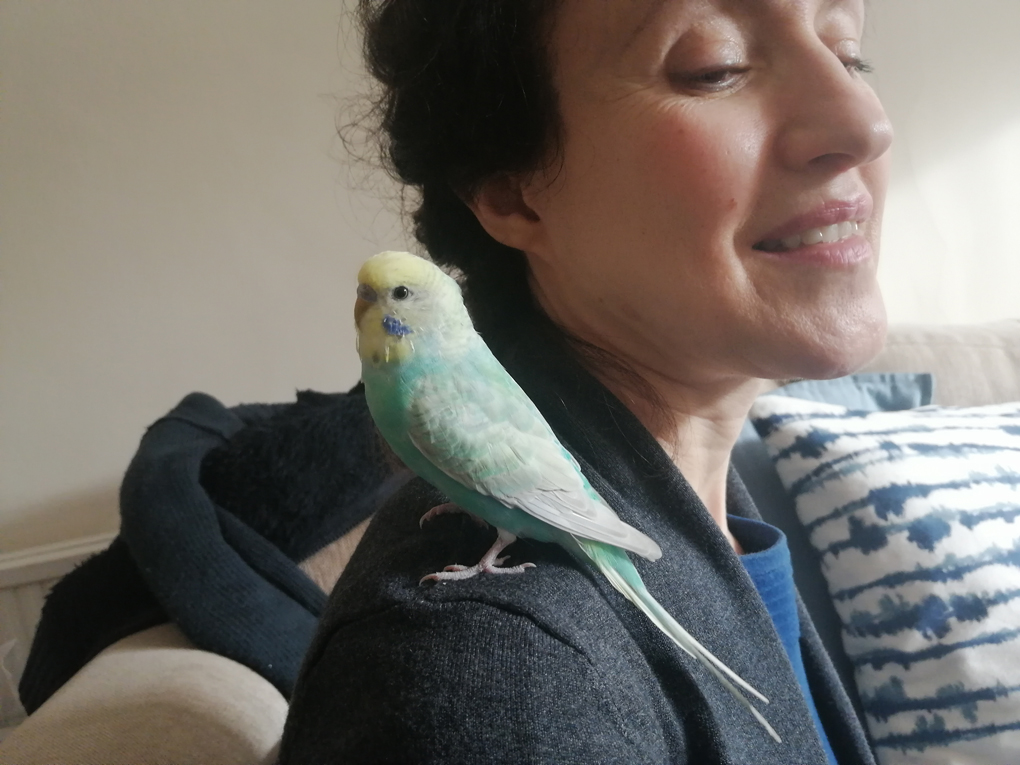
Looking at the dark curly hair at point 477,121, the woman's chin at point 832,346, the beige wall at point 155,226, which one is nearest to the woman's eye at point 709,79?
the dark curly hair at point 477,121

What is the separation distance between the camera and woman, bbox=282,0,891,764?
1.25ft

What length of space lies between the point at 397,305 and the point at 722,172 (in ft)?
0.95

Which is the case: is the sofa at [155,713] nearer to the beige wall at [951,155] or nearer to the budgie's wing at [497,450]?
the budgie's wing at [497,450]

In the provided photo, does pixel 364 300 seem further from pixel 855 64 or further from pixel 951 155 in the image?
pixel 951 155

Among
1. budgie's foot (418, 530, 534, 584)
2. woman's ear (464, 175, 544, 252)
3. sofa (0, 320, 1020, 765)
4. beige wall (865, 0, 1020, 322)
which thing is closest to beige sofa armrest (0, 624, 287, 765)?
sofa (0, 320, 1020, 765)

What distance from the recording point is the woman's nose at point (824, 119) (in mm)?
501

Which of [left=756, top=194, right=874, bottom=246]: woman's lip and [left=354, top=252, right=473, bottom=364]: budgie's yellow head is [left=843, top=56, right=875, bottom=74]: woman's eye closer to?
[left=756, top=194, right=874, bottom=246]: woman's lip

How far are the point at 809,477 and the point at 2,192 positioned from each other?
5.30 ft

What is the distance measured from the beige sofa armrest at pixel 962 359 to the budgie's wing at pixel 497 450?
121 centimetres

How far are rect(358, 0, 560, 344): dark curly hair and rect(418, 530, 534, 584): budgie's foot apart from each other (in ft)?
0.82

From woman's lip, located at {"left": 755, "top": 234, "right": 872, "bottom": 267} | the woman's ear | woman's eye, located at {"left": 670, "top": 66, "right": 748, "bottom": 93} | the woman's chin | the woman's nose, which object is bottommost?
the woman's chin

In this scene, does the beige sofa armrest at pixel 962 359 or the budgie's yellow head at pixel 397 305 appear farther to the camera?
the beige sofa armrest at pixel 962 359

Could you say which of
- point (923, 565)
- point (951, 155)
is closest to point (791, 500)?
point (923, 565)

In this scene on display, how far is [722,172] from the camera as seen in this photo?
495mm
